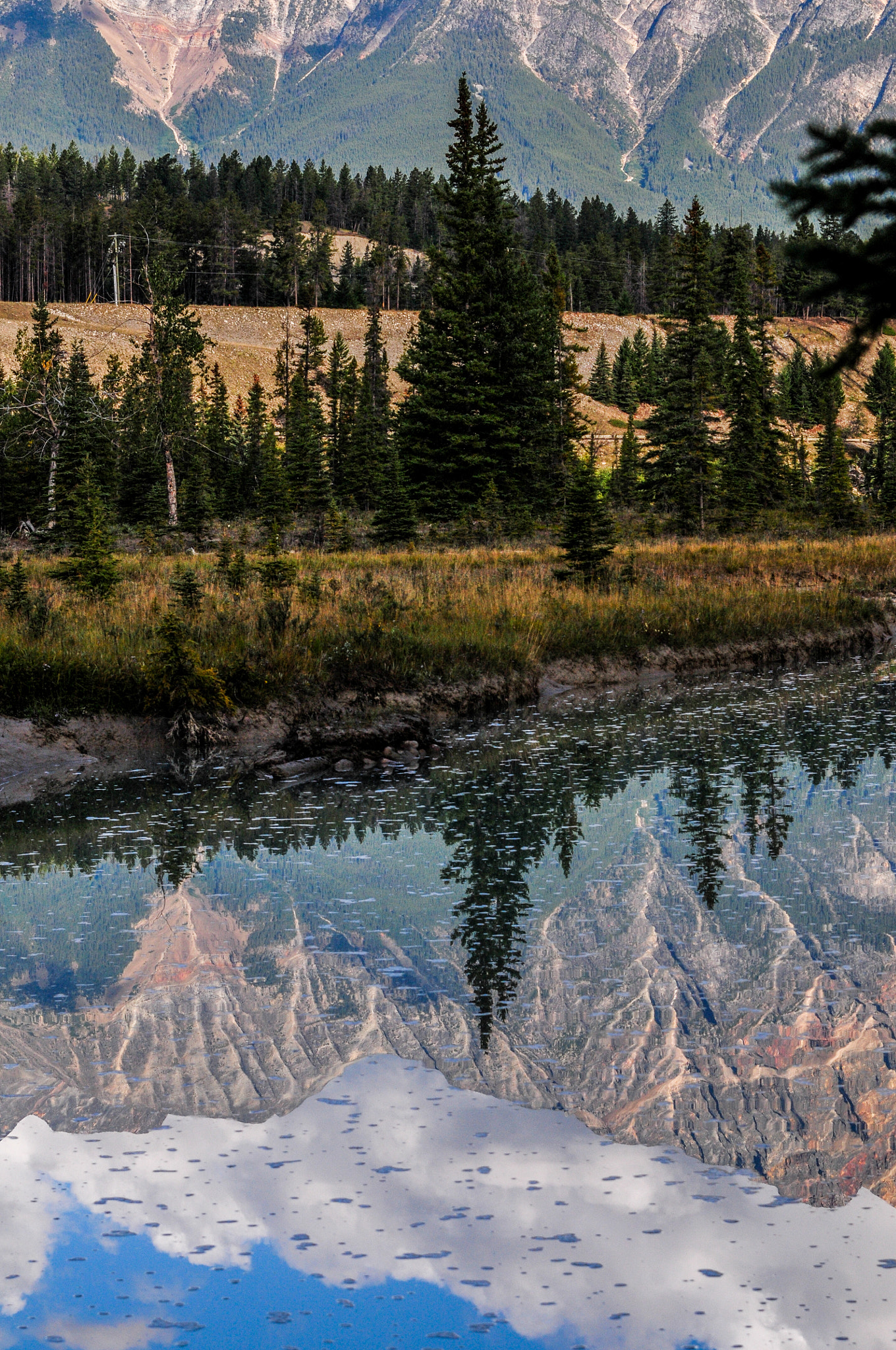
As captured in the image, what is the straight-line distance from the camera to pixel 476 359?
45.1 m

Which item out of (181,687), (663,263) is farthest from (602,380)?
(181,687)

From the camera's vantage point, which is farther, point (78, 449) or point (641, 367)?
point (641, 367)

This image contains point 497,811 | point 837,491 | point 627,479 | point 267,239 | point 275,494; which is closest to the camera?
point 497,811

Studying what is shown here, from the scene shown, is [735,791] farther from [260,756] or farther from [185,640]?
[185,640]

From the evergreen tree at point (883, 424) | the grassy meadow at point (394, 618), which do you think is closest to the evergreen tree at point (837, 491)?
the evergreen tree at point (883, 424)

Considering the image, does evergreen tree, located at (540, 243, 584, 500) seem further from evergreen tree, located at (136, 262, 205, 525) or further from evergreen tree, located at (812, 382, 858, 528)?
evergreen tree, located at (136, 262, 205, 525)

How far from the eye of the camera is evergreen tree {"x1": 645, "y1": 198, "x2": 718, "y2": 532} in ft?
155

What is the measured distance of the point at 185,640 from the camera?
47.2 feet

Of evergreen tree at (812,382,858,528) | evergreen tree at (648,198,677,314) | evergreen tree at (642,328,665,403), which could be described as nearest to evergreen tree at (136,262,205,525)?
evergreen tree at (812,382,858,528)

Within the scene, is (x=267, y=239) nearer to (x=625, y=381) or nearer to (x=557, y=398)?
(x=625, y=381)

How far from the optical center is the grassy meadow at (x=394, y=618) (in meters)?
14.7

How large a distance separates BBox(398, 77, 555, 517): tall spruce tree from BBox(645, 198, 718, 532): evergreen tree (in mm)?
4762

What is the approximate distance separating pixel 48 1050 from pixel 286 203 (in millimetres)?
139412

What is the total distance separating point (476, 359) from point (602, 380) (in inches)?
2413
